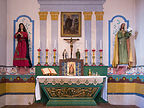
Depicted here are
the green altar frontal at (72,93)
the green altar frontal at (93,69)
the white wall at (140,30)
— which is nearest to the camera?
the green altar frontal at (72,93)

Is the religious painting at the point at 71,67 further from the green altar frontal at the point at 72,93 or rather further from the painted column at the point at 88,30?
the green altar frontal at the point at 72,93

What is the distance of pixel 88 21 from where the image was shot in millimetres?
7820

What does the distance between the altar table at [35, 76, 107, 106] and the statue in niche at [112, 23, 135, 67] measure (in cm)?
116

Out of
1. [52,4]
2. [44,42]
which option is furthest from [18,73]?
[52,4]

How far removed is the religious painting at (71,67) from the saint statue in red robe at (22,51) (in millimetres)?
1147

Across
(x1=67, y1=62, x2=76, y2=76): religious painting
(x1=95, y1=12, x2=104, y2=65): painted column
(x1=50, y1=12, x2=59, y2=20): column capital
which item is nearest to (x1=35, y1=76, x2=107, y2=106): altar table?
(x1=67, y1=62, x2=76, y2=76): religious painting

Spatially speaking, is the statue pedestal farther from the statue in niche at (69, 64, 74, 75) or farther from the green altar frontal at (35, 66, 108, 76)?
the statue in niche at (69, 64, 74, 75)

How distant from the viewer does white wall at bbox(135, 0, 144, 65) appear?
23.6 feet

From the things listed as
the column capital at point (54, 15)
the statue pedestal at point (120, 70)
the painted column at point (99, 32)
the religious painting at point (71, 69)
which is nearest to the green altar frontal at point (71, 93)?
the religious painting at point (71, 69)

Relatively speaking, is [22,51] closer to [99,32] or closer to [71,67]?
[71,67]

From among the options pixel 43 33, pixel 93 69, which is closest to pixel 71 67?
pixel 93 69

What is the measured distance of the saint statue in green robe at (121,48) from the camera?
7434 millimetres

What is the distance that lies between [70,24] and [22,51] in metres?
1.96

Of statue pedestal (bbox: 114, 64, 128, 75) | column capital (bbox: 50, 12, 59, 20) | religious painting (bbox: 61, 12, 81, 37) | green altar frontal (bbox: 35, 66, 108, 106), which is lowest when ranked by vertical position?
green altar frontal (bbox: 35, 66, 108, 106)
